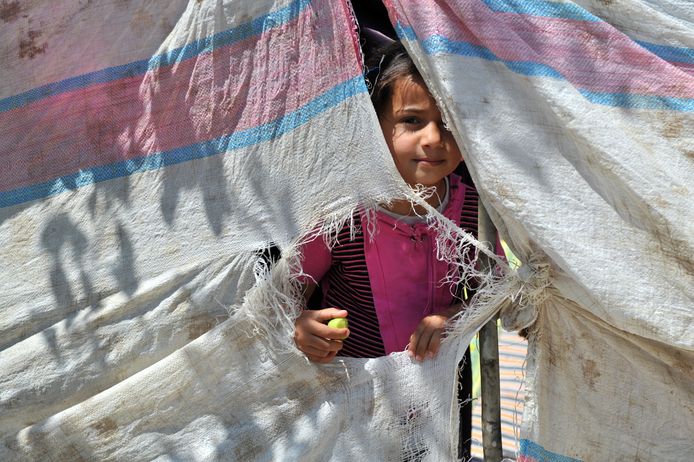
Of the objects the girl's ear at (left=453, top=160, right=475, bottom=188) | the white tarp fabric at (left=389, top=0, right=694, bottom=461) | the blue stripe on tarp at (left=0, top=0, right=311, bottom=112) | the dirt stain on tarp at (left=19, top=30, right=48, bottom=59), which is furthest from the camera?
the girl's ear at (left=453, top=160, right=475, bottom=188)

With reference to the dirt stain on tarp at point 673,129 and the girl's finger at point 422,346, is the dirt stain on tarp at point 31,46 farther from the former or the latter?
the dirt stain on tarp at point 673,129

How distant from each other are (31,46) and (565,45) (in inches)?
55.3

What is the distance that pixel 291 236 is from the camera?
2.12 meters

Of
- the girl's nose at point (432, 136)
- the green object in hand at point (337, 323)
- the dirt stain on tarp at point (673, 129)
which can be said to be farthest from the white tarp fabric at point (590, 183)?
the green object in hand at point (337, 323)

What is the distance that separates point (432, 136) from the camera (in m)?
2.17

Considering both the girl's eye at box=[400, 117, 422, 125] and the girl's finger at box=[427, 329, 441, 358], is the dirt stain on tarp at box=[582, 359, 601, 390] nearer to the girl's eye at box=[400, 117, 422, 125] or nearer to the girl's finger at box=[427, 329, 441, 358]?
the girl's finger at box=[427, 329, 441, 358]

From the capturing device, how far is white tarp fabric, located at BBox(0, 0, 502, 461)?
6.97 feet

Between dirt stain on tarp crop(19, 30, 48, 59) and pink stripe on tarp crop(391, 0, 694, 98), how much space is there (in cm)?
100

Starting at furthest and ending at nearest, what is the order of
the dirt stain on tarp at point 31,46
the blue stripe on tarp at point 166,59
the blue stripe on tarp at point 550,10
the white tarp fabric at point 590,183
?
the dirt stain on tarp at point 31,46, the blue stripe on tarp at point 166,59, the blue stripe on tarp at point 550,10, the white tarp fabric at point 590,183

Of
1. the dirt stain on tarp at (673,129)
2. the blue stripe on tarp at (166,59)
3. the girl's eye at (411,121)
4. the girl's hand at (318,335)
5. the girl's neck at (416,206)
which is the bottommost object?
the girl's hand at (318,335)

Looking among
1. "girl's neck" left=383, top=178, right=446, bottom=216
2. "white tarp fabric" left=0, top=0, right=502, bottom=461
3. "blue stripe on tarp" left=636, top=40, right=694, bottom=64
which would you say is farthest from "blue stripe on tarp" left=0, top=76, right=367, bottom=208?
"blue stripe on tarp" left=636, top=40, right=694, bottom=64

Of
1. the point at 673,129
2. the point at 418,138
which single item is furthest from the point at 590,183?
the point at 418,138

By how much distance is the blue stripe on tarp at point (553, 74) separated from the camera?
199 centimetres

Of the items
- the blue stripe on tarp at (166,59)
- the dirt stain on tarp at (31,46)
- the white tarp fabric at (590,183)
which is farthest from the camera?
the dirt stain on tarp at (31,46)
